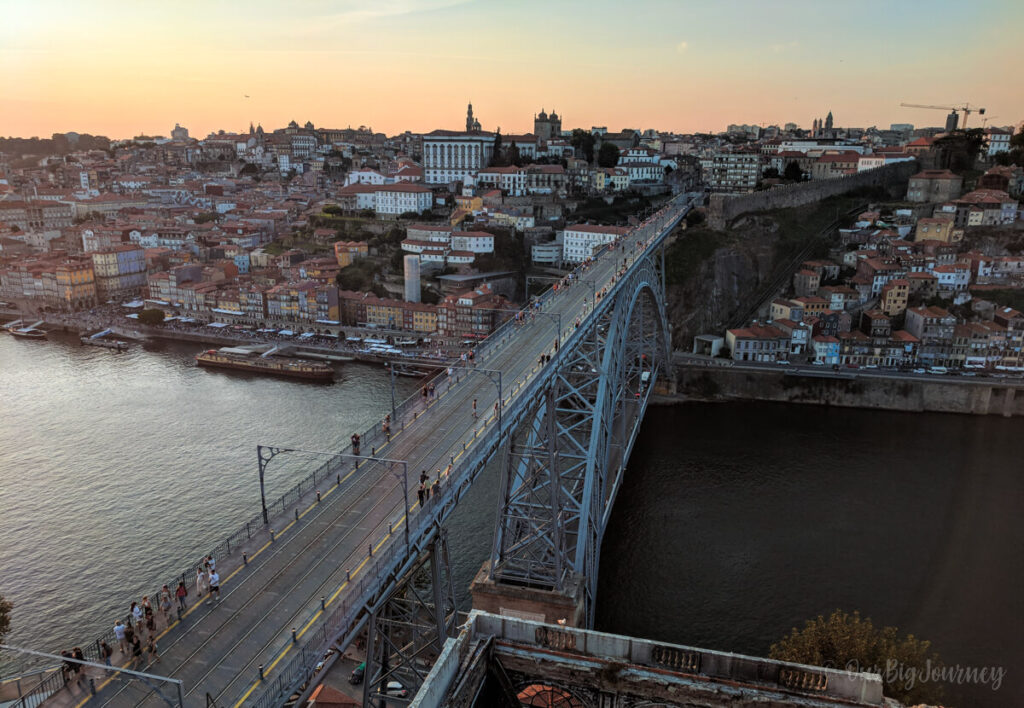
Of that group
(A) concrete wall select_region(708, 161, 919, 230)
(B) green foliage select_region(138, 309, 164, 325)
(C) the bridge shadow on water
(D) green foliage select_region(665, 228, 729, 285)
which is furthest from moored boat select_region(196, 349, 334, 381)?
(A) concrete wall select_region(708, 161, 919, 230)

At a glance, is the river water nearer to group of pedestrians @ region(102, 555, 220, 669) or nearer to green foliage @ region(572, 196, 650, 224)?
group of pedestrians @ region(102, 555, 220, 669)

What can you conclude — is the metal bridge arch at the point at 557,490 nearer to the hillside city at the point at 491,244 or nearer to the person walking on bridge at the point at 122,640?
the person walking on bridge at the point at 122,640

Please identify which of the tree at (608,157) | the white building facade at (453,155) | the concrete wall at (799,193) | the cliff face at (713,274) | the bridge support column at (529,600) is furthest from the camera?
the tree at (608,157)

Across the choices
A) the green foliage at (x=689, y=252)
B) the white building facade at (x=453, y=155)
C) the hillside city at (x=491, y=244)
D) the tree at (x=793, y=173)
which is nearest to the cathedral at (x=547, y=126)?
the hillside city at (x=491, y=244)

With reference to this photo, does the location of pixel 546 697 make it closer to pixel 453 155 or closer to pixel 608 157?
pixel 453 155

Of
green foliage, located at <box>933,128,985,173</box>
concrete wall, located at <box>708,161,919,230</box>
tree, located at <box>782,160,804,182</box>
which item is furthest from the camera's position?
tree, located at <box>782,160,804,182</box>

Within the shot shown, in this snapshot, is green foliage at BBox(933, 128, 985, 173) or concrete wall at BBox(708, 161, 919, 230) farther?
green foliage at BBox(933, 128, 985, 173)

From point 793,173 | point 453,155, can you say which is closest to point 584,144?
point 453,155
